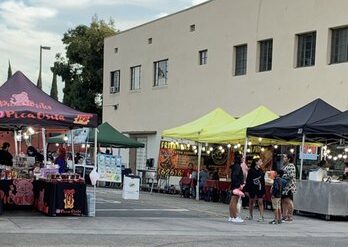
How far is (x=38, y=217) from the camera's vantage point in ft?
49.0

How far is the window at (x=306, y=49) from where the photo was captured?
953 inches

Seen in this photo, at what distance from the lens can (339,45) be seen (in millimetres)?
23219

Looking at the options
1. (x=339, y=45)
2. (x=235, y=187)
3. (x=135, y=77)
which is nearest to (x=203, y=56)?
(x=135, y=77)

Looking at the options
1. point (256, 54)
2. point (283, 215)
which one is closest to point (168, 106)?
point (256, 54)

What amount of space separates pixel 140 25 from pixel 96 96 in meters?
12.2

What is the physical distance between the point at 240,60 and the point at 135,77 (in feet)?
33.3

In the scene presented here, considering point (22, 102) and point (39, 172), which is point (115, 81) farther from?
point (22, 102)

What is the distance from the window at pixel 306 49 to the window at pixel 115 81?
629 inches

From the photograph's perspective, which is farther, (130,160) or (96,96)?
(96,96)

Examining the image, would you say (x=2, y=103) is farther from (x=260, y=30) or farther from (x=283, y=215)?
(x=260, y=30)

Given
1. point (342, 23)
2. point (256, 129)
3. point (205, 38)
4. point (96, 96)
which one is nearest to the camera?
point (256, 129)

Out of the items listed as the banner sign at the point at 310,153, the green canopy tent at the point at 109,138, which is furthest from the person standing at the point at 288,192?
the green canopy tent at the point at 109,138

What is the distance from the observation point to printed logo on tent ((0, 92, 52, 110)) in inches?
592

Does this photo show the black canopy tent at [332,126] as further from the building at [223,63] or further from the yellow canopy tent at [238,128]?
the building at [223,63]
